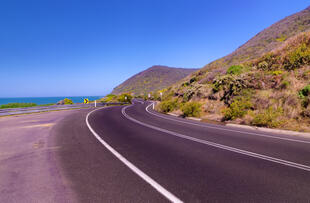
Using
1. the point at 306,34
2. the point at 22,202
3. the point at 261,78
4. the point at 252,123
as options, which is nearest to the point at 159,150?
the point at 22,202

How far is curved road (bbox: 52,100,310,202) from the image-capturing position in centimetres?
310

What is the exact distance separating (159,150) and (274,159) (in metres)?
3.31

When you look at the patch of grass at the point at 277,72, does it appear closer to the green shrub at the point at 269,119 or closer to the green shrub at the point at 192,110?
the green shrub at the point at 269,119

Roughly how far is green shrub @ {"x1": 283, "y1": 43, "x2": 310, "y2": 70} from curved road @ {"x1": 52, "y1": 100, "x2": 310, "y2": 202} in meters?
9.98

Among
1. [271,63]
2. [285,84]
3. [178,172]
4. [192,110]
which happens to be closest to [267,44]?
[271,63]

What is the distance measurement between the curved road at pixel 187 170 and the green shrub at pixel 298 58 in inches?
393

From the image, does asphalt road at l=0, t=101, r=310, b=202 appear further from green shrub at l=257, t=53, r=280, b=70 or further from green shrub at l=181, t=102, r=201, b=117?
green shrub at l=257, t=53, r=280, b=70

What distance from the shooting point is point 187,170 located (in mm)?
4113

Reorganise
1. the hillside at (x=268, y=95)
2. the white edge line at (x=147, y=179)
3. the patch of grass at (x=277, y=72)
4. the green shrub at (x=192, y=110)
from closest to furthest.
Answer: the white edge line at (x=147, y=179) → the hillside at (x=268, y=95) → the patch of grass at (x=277, y=72) → the green shrub at (x=192, y=110)

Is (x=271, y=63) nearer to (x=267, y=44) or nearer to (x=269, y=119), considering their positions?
(x=269, y=119)

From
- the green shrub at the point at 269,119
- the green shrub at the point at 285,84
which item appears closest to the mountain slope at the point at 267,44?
the green shrub at the point at 285,84

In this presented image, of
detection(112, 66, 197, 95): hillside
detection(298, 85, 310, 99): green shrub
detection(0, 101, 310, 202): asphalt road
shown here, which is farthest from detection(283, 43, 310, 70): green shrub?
detection(112, 66, 197, 95): hillside

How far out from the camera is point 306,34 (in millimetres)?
16516

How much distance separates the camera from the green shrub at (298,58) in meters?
13.6
